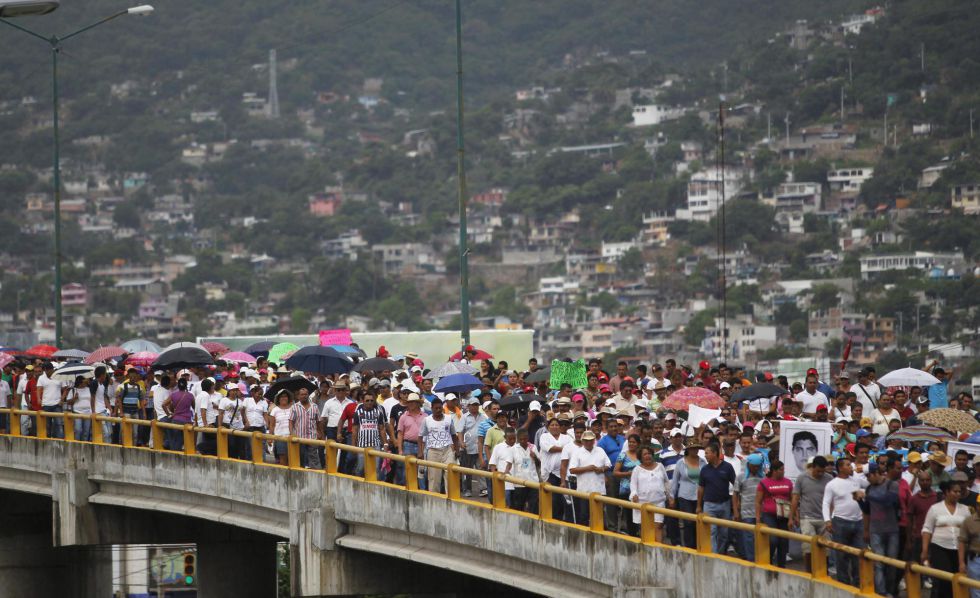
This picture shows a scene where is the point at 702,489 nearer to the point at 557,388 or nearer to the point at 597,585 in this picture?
the point at 597,585

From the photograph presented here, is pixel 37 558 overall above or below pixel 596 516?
below

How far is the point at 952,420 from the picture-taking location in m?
16.1

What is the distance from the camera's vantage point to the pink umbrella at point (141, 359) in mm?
30159

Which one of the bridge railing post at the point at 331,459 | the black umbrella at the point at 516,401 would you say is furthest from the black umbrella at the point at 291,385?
the black umbrella at the point at 516,401

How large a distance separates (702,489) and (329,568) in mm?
6306

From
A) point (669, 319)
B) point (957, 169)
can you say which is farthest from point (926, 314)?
point (669, 319)

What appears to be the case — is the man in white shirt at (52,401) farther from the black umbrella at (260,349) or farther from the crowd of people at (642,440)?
the black umbrella at (260,349)

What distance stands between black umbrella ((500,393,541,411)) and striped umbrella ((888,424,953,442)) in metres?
4.71

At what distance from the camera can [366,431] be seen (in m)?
19.1

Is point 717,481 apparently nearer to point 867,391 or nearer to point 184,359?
point 867,391

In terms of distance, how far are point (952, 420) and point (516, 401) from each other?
Answer: 517cm

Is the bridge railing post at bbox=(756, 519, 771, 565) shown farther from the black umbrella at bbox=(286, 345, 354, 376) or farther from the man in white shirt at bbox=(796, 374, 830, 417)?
the black umbrella at bbox=(286, 345, 354, 376)

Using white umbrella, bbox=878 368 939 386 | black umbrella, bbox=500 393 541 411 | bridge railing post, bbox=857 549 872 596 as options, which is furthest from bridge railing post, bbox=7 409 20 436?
bridge railing post, bbox=857 549 872 596

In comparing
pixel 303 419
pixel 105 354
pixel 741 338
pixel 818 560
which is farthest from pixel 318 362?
pixel 741 338
